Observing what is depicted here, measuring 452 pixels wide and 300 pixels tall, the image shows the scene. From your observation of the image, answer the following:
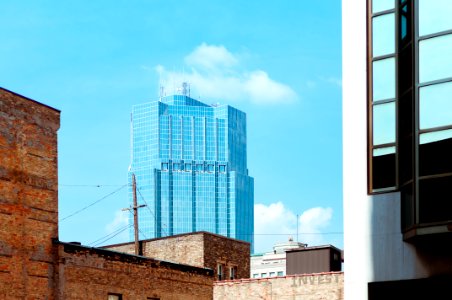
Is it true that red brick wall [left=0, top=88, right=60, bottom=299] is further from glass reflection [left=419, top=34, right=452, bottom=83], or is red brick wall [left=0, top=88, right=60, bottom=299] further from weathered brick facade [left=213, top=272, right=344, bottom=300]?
glass reflection [left=419, top=34, right=452, bottom=83]

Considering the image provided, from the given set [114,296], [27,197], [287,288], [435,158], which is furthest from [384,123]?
[287,288]

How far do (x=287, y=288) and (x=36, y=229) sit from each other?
16.7 metres

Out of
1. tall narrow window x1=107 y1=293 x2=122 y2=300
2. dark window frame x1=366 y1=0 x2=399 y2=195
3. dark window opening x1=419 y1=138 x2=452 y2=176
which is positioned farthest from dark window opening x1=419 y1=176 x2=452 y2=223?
tall narrow window x1=107 y1=293 x2=122 y2=300

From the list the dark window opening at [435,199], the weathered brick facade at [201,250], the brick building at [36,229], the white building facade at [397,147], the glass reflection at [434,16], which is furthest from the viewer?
the weathered brick facade at [201,250]

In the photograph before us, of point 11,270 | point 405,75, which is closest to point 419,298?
point 405,75

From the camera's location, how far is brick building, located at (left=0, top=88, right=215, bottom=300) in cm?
3594

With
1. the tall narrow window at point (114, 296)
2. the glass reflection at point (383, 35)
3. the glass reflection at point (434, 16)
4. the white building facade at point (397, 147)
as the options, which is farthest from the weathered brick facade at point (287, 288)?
the glass reflection at point (434, 16)

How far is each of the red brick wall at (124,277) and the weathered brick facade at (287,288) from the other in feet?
14.1

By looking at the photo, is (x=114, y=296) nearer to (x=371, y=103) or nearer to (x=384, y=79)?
(x=371, y=103)

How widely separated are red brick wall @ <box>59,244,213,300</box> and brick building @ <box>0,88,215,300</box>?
0.04 m

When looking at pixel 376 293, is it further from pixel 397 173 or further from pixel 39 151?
pixel 39 151

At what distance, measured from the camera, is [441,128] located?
20.9m

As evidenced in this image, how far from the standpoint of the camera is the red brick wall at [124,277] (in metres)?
38.6

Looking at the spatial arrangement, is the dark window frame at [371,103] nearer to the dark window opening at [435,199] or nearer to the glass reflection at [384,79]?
the glass reflection at [384,79]
